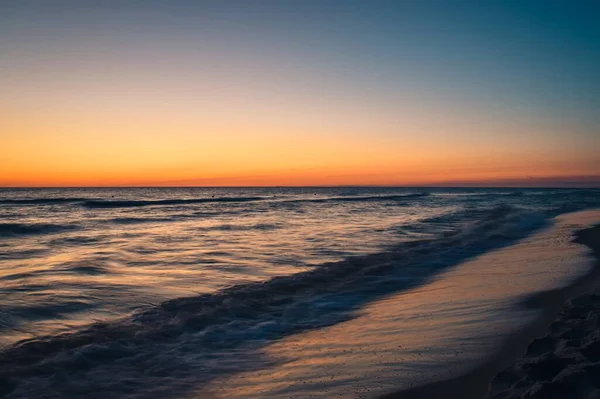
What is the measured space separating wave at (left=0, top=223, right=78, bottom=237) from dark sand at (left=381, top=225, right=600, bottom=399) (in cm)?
2533

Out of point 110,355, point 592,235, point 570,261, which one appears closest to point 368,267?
point 570,261

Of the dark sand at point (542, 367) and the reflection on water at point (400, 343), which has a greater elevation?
the dark sand at point (542, 367)

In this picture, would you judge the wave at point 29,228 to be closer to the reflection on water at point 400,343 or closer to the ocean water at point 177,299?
the ocean water at point 177,299

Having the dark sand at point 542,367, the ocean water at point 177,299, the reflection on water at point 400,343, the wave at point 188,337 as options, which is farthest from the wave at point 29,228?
the dark sand at point 542,367

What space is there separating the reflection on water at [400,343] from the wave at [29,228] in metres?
22.9

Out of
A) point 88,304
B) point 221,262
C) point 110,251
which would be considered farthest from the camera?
point 110,251

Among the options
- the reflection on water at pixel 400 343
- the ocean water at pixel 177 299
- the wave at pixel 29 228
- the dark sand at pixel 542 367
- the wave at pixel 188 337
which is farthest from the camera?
the wave at pixel 29 228

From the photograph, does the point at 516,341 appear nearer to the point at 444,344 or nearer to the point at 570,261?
the point at 444,344

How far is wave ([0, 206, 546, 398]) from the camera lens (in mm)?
5473

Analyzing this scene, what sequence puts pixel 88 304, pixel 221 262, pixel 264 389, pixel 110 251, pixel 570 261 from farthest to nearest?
pixel 110 251 → pixel 221 262 → pixel 570 261 → pixel 88 304 → pixel 264 389

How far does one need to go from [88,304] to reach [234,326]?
3185 millimetres

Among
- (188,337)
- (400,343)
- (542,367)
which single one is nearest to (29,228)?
(188,337)

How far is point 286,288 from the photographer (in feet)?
34.1

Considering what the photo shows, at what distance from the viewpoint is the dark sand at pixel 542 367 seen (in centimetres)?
423
